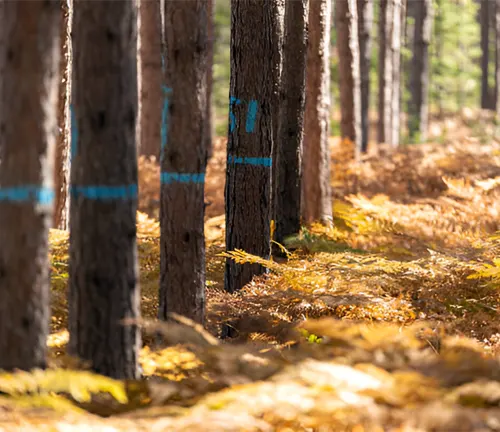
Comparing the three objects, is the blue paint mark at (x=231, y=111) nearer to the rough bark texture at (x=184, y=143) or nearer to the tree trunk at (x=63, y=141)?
the rough bark texture at (x=184, y=143)

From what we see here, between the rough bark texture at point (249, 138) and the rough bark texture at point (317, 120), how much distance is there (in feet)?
8.91

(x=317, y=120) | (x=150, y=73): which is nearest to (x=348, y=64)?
(x=150, y=73)

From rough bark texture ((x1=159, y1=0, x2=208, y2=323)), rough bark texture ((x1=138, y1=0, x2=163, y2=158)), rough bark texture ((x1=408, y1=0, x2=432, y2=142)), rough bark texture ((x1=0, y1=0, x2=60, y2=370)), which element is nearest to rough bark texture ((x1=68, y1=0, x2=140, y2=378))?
rough bark texture ((x1=0, y1=0, x2=60, y2=370))

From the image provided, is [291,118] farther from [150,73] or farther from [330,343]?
[150,73]

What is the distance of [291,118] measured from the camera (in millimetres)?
8508

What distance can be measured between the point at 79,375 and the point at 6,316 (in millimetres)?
666

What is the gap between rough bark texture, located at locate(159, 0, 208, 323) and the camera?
4941 mm

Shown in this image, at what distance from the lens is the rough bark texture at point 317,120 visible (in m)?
9.77

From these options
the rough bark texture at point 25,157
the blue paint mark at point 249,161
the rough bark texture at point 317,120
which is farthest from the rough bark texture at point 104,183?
the rough bark texture at point 317,120

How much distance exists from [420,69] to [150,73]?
38.0 feet

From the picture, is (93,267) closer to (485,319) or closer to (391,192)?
(485,319)

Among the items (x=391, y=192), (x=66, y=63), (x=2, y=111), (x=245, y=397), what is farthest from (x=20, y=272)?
(x=391, y=192)

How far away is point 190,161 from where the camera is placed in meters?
4.99

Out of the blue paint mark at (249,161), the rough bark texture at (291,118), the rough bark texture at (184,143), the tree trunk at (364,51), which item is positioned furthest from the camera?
the tree trunk at (364,51)
